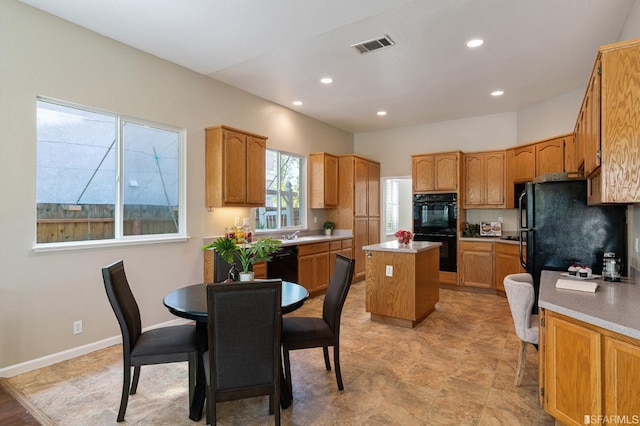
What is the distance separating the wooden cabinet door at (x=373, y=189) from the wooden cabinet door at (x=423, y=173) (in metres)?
0.98

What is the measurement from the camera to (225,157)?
4363 mm

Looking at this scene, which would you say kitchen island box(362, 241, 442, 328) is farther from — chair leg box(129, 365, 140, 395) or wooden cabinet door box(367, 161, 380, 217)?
wooden cabinet door box(367, 161, 380, 217)

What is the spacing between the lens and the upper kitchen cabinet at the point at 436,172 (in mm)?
6082

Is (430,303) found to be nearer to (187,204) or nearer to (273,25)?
(187,204)

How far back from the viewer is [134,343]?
226cm

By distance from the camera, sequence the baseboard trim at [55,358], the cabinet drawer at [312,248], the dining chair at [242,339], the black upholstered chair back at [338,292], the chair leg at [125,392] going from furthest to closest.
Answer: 1. the cabinet drawer at [312,248]
2. the baseboard trim at [55,358]
3. the black upholstered chair back at [338,292]
4. the chair leg at [125,392]
5. the dining chair at [242,339]

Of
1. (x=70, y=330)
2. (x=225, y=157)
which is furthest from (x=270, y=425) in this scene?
(x=225, y=157)

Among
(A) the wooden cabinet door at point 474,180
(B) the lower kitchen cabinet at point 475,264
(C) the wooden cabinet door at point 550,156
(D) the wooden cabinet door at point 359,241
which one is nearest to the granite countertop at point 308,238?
(D) the wooden cabinet door at point 359,241

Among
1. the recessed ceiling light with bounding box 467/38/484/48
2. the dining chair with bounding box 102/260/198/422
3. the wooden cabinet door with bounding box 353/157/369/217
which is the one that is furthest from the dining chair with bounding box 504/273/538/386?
the wooden cabinet door with bounding box 353/157/369/217

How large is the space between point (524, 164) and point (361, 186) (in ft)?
9.14

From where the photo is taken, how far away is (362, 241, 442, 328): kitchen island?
4027 mm

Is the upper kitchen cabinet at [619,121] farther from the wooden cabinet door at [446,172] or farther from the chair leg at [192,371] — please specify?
the wooden cabinet door at [446,172]

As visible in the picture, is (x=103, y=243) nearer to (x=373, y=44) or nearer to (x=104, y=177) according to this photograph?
(x=104, y=177)

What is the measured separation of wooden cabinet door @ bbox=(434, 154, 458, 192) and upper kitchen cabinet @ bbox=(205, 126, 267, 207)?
132 inches
